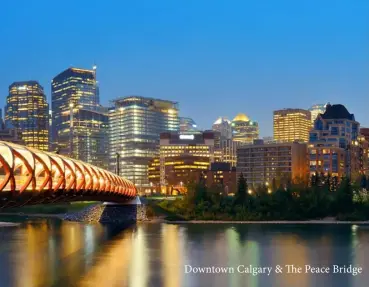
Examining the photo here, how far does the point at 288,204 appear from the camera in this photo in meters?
112

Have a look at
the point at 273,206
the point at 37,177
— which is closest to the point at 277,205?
the point at 273,206

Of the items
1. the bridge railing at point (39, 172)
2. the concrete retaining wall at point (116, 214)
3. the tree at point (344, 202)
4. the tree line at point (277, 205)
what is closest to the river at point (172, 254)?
the bridge railing at point (39, 172)

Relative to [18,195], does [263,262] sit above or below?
below

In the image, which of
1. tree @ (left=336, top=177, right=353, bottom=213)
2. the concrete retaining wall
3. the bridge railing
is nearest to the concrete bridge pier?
the concrete retaining wall

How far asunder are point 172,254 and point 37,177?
80.2 feet

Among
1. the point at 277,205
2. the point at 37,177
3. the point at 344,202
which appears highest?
the point at 37,177

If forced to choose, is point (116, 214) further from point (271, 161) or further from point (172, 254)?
point (271, 161)

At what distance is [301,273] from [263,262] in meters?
6.85

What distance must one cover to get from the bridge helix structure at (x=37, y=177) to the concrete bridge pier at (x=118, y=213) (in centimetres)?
5339

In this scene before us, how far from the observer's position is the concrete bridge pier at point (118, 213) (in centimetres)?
10169

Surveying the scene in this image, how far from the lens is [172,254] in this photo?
5862 cm

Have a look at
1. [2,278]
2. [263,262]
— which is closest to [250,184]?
[263,262]

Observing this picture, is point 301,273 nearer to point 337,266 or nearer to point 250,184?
point 337,266

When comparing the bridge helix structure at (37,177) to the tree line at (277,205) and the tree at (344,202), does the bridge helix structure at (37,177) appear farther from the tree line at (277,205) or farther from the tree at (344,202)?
the tree at (344,202)
